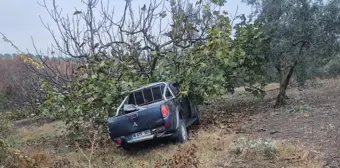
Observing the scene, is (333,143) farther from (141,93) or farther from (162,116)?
(141,93)

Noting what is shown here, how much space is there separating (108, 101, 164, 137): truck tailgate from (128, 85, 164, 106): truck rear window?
70 centimetres

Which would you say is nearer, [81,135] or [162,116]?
[162,116]

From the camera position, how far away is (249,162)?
226 inches

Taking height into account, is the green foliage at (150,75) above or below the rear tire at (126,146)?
above

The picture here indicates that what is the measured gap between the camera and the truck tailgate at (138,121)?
25.8 ft

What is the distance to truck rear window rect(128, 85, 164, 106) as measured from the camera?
28.9ft

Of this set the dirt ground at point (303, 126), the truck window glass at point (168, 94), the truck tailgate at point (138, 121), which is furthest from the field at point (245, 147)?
the truck window glass at point (168, 94)

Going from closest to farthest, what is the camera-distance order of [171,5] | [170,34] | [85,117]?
[85,117] → [170,34] → [171,5]

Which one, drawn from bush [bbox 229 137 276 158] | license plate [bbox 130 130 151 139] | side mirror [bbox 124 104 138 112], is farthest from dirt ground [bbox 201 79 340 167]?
side mirror [bbox 124 104 138 112]

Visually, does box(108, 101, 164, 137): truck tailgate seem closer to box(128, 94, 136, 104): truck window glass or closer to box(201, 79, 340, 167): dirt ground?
box(128, 94, 136, 104): truck window glass

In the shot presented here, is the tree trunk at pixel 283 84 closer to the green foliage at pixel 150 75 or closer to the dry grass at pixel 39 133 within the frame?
the green foliage at pixel 150 75

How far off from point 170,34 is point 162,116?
5833 millimetres

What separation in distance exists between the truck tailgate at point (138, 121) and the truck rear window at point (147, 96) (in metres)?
0.70

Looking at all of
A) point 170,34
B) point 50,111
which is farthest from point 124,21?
point 50,111
